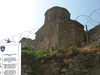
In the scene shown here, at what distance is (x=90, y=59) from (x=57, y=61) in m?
1.46

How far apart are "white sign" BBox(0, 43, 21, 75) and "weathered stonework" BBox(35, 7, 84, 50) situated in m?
10.2

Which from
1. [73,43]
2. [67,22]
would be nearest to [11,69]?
[73,43]

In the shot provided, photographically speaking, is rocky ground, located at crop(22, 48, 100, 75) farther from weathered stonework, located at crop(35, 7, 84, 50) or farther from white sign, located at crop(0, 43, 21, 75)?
weathered stonework, located at crop(35, 7, 84, 50)

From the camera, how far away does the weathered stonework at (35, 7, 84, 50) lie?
48.6 feet

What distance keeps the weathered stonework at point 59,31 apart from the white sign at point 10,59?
33.4 feet

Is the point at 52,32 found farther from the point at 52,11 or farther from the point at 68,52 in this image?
the point at 68,52

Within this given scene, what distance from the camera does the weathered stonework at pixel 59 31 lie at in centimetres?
1483

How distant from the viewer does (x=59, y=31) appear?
15.8 meters

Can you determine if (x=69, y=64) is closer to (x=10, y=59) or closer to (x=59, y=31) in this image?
(x=10, y=59)

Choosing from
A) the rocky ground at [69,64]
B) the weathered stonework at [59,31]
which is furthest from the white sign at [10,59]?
the weathered stonework at [59,31]

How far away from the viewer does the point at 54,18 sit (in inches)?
704

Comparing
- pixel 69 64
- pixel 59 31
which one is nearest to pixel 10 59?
pixel 69 64

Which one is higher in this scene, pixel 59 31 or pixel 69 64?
pixel 59 31

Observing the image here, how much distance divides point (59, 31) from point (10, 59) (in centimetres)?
1311
